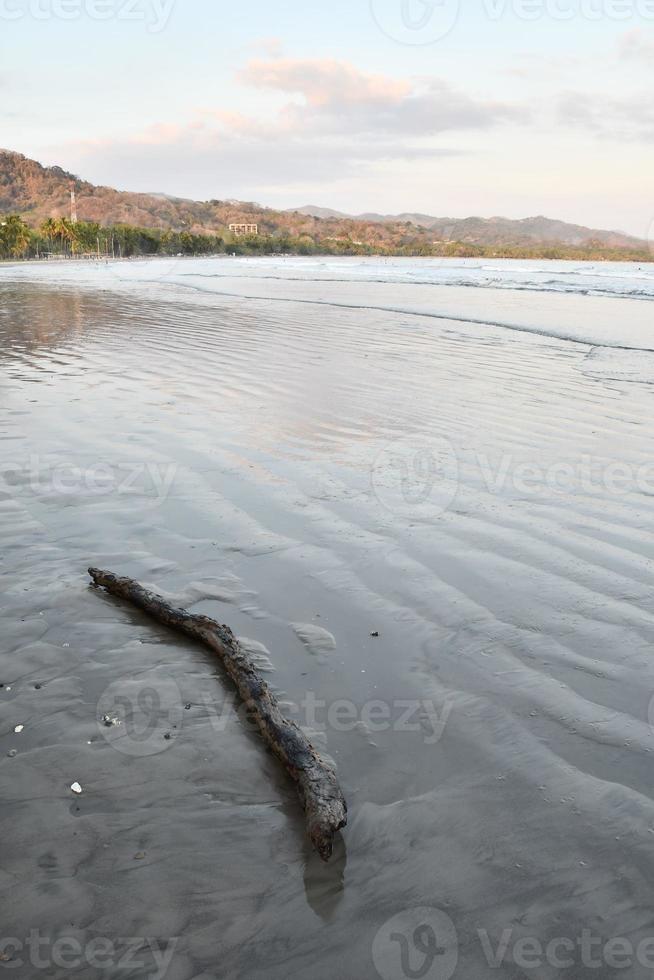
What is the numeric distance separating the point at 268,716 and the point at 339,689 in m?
0.57

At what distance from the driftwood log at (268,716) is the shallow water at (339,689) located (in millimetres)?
88

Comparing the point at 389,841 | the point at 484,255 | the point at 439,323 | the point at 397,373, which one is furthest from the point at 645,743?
the point at 484,255

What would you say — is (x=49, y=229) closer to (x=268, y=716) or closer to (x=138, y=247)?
(x=138, y=247)

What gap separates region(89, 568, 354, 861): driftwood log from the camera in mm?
2928

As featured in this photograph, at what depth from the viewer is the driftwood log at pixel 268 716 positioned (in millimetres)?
2928

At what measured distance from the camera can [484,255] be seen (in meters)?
170

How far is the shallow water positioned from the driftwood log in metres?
0.09

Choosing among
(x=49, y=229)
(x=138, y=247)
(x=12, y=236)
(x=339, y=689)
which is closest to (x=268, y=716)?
(x=339, y=689)

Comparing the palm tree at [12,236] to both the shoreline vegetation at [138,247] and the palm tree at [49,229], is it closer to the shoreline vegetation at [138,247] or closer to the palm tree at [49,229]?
the shoreline vegetation at [138,247]

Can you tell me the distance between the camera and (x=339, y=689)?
156 inches

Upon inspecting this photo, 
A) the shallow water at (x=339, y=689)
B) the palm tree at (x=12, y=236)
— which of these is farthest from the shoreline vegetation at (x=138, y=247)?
the shallow water at (x=339, y=689)

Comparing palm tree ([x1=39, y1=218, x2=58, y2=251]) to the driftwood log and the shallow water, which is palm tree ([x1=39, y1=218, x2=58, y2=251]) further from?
the driftwood log

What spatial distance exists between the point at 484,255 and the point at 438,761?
178m

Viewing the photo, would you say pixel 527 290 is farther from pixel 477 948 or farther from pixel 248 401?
pixel 477 948
